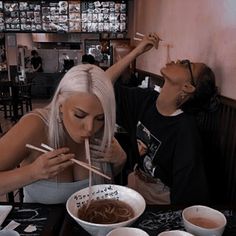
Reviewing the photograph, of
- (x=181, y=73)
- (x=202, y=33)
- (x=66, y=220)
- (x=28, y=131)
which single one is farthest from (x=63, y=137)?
(x=202, y=33)

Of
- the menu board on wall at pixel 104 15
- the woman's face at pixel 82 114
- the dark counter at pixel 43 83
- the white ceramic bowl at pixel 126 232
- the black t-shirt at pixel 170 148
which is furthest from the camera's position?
the dark counter at pixel 43 83

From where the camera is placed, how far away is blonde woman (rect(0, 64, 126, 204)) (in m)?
1.11

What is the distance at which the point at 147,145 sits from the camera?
190cm

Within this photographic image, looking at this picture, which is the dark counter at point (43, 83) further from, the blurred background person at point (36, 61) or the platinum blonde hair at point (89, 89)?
the platinum blonde hair at point (89, 89)

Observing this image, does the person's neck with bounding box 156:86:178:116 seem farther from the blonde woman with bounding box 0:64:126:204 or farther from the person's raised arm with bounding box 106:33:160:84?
the blonde woman with bounding box 0:64:126:204

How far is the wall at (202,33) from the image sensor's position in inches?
71.5

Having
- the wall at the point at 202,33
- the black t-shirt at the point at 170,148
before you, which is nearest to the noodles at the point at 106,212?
the black t-shirt at the point at 170,148

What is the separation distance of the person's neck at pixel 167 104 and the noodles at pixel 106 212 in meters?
0.85

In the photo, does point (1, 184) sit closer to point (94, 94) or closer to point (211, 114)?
point (94, 94)

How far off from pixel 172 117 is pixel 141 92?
532 millimetres

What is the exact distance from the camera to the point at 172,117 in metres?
1.81

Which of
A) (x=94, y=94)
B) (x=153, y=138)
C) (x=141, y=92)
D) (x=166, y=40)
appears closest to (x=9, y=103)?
(x=166, y=40)

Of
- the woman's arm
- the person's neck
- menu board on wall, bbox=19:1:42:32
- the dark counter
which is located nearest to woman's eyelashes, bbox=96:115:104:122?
the woman's arm

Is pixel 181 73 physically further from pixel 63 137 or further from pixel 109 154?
pixel 63 137
